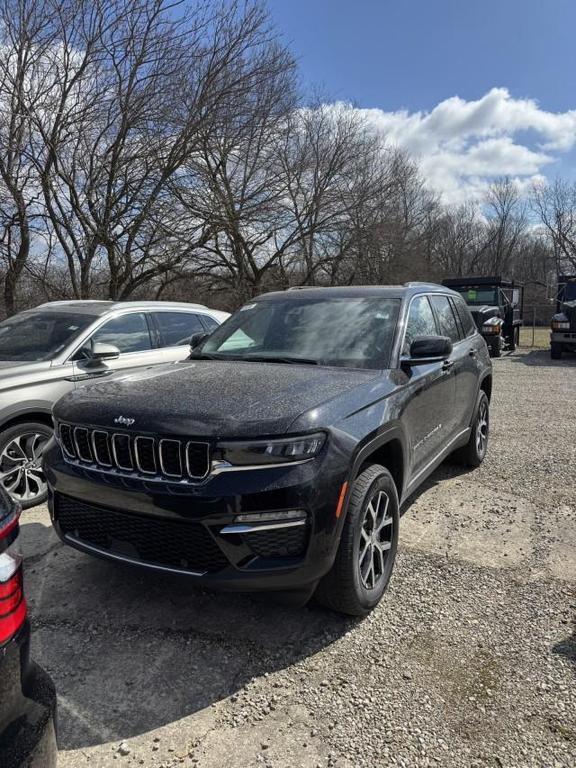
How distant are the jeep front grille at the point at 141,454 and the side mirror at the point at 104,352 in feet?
7.50

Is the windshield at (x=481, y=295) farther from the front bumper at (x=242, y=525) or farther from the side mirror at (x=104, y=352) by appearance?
the front bumper at (x=242, y=525)

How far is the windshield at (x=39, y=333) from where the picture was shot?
16.7ft

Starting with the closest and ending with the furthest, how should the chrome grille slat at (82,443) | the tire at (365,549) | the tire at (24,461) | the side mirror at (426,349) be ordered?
1. the tire at (365,549)
2. the chrome grille slat at (82,443)
3. the side mirror at (426,349)
4. the tire at (24,461)

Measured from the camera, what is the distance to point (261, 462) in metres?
2.45

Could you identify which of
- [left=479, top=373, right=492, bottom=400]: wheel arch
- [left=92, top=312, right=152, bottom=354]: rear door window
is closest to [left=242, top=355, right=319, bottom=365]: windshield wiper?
[left=92, top=312, right=152, bottom=354]: rear door window

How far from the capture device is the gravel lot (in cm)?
215


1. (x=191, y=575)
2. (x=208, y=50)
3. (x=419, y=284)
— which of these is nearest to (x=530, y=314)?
(x=208, y=50)

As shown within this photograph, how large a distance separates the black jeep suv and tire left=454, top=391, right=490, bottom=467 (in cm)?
190

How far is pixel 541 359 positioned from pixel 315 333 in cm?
1542

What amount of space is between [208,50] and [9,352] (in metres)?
11.3

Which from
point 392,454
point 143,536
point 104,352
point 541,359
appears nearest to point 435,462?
point 392,454

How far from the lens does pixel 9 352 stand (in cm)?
517

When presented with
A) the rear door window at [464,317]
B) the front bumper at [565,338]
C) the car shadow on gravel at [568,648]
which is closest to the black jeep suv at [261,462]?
the car shadow on gravel at [568,648]

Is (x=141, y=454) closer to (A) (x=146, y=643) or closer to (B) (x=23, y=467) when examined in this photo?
(A) (x=146, y=643)
